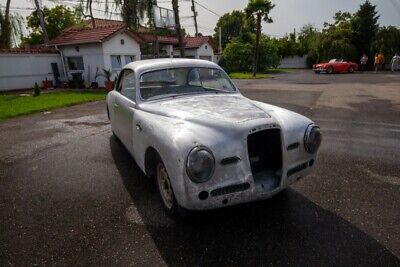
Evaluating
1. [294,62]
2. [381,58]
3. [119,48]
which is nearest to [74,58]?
[119,48]

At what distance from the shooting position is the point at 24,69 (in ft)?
63.6

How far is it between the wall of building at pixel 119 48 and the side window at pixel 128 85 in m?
14.6

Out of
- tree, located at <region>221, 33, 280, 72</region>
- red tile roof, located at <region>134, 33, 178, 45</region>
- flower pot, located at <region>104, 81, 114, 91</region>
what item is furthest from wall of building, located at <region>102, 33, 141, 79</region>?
tree, located at <region>221, 33, 280, 72</region>

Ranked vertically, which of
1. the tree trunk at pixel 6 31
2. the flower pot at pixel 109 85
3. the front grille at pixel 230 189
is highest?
the tree trunk at pixel 6 31

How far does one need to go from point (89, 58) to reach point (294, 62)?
34.0m

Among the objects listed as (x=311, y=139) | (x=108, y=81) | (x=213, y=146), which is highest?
(x=108, y=81)

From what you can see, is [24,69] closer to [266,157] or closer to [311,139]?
[266,157]

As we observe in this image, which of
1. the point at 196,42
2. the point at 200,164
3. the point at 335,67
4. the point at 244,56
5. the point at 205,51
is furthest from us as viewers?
the point at 244,56

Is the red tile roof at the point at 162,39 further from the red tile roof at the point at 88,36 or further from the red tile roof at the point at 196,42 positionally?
the red tile roof at the point at 88,36

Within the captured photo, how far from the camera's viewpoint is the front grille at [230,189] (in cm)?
280

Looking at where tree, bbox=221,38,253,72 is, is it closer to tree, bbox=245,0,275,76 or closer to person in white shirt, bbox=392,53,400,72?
tree, bbox=245,0,275,76

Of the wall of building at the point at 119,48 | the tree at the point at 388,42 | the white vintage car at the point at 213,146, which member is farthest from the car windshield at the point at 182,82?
the tree at the point at 388,42

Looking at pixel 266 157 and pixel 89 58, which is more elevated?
pixel 89 58

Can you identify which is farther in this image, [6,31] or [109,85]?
[6,31]
